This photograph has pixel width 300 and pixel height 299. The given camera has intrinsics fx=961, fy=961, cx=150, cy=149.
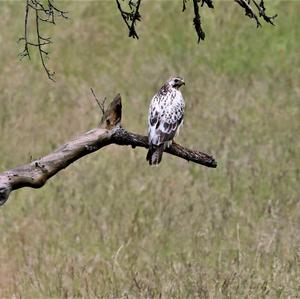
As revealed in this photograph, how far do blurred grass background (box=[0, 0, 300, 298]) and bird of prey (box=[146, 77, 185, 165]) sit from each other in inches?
38.7

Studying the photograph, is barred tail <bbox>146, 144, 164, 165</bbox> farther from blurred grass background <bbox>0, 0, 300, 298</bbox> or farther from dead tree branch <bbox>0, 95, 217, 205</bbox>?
blurred grass background <bbox>0, 0, 300, 298</bbox>

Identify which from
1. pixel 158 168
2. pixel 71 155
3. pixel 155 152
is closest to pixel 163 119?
pixel 155 152

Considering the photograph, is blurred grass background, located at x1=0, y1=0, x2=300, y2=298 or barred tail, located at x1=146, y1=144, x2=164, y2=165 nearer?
barred tail, located at x1=146, y1=144, x2=164, y2=165

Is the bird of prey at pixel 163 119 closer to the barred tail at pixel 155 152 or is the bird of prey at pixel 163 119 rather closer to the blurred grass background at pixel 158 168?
the barred tail at pixel 155 152

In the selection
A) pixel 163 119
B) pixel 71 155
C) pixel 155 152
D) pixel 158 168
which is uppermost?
pixel 158 168

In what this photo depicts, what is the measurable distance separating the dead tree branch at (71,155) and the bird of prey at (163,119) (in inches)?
27.0

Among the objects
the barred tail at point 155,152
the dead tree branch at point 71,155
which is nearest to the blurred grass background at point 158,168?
the barred tail at point 155,152

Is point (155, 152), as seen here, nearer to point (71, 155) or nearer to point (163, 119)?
point (163, 119)

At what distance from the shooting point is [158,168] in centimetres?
1080

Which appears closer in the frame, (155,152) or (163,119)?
(155,152)

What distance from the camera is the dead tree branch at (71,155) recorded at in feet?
17.7

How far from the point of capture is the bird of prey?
23.3ft

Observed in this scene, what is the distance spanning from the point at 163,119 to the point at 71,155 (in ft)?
6.16

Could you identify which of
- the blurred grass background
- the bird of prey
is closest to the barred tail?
the bird of prey
